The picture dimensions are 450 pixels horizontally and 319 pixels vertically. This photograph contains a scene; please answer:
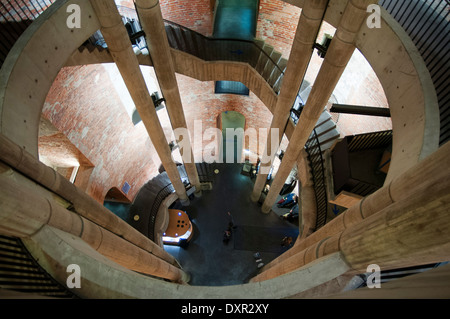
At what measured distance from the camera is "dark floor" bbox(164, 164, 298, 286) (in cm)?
1149

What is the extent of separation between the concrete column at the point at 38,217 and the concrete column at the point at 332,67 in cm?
541

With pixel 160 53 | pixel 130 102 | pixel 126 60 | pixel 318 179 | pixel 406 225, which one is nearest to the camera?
pixel 406 225

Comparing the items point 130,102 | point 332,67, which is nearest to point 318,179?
point 332,67

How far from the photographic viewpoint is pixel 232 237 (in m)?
12.5

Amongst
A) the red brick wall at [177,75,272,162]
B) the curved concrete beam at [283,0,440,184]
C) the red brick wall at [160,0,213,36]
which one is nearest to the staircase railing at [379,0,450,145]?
the curved concrete beam at [283,0,440,184]

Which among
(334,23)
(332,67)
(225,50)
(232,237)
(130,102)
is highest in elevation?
(225,50)

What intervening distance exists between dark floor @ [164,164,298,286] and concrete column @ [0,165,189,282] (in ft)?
20.9

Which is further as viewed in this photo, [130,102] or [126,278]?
[130,102]

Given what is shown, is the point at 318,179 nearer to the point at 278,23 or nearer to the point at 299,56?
the point at 299,56

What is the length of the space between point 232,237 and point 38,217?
32.4 ft

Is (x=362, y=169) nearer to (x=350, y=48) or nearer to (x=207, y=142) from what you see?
(x=350, y=48)

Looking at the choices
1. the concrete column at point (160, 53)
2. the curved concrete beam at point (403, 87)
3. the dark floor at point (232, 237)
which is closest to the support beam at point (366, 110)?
the curved concrete beam at point (403, 87)

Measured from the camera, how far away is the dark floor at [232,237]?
37.7 ft
